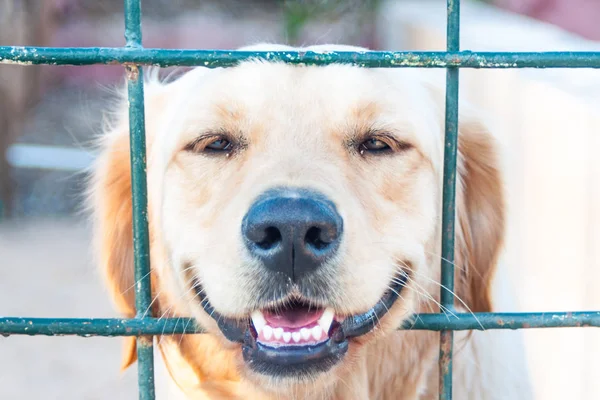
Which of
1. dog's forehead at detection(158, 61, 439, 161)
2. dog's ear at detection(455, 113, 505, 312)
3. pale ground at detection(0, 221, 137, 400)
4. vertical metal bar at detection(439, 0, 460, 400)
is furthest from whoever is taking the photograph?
pale ground at detection(0, 221, 137, 400)

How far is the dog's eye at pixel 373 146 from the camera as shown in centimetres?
224

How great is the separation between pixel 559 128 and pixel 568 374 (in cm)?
86

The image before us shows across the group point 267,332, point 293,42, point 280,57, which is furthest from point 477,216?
point 293,42

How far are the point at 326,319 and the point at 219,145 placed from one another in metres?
0.63

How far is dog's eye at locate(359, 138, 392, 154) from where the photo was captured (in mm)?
2242

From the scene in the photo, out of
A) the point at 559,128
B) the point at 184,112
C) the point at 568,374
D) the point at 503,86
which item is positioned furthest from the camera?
the point at 503,86

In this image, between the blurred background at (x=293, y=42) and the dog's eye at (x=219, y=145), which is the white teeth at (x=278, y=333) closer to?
the dog's eye at (x=219, y=145)

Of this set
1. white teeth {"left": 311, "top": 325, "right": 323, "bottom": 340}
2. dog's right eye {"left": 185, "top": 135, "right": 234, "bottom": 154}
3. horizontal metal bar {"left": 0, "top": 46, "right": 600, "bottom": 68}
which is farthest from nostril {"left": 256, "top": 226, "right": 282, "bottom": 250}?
dog's right eye {"left": 185, "top": 135, "right": 234, "bottom": 154}

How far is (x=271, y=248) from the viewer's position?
1.82m

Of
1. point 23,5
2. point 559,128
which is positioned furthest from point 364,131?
point 23,5

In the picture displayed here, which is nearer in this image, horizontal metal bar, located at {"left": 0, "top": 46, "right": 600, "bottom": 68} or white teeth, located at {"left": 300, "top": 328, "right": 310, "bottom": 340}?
horizontal metal bar, located at {"left": 0, "top": 46, "right": 600, "bottom": 68}

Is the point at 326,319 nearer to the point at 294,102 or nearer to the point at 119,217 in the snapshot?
the point at 294,102

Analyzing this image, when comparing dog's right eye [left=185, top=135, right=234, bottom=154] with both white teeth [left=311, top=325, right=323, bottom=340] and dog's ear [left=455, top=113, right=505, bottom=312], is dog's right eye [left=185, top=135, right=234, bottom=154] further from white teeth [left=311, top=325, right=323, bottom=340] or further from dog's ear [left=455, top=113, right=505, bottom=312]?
dog's ear [left=455, top=113, right=505, bottom=312]

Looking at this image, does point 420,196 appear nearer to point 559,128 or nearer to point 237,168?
point 237,168
